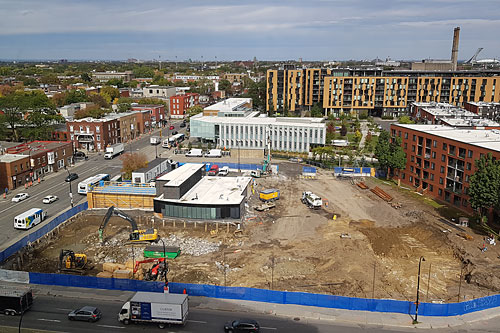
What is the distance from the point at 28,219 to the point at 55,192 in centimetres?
1296

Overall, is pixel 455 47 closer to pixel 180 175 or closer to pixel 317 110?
pixel 317 110

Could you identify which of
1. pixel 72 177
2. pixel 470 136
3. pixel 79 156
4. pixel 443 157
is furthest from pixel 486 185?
pixel 79 156

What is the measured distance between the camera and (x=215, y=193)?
162 feet

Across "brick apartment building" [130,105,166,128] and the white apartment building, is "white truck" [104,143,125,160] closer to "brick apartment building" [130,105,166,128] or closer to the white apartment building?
the white apartment building

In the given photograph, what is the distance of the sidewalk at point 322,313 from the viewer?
27453mm

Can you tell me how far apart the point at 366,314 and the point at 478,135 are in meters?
38.1

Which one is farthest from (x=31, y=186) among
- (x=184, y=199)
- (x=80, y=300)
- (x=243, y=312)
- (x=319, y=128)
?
(x=319, y=128)

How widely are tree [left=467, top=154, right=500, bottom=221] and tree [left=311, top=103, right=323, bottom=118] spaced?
70052 millimetres

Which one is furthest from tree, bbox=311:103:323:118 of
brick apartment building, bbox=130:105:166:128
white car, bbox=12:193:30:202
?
white car, bbox=12:193:30:202

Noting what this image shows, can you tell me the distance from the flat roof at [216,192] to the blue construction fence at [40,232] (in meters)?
10.6

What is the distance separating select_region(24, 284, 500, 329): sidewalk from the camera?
27453mm

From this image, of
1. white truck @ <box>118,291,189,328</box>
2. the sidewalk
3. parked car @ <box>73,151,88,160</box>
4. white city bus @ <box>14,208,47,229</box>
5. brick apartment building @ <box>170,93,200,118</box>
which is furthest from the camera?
brick apartment building @ <box>170,93,200,118</box>

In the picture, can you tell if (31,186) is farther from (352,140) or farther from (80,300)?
(352,140)

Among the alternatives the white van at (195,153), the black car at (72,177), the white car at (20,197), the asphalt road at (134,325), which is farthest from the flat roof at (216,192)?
the white van at (195,153)
